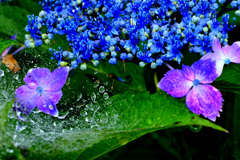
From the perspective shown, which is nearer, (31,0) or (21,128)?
(21,128)

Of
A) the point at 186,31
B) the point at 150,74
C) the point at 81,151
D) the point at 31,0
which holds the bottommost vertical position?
the point at 81,151

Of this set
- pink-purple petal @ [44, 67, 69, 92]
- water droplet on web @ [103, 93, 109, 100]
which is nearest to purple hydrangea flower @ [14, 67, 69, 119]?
pink-purple petal @ [44, 67, 69, 92]

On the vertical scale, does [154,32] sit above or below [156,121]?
above

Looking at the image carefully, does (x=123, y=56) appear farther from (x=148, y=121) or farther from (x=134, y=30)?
(x=148, y=121)

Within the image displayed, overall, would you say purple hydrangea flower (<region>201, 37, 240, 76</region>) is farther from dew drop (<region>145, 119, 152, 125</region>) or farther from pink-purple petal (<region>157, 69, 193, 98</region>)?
dew drop (<region>145, 119, 152, 125</region>)

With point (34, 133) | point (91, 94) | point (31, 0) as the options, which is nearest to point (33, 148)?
point (34, 133)

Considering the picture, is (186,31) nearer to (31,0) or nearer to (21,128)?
(21,128)
